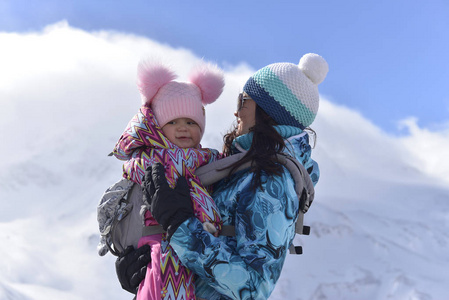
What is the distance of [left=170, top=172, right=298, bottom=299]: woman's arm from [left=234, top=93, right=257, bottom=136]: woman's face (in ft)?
1.92

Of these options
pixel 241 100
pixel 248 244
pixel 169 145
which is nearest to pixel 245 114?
pixel 241 100

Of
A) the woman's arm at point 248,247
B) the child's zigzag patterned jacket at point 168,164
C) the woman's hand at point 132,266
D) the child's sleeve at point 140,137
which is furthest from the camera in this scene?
the child's sleeve at point 140,137

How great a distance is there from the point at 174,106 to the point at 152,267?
1.07 m

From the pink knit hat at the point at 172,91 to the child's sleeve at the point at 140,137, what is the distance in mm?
134

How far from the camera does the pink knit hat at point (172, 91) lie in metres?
3.58

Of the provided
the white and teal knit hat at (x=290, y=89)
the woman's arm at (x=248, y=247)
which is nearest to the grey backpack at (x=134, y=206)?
the woman's arm at (x=248, y=247)

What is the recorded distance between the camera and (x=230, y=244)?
9.93ft

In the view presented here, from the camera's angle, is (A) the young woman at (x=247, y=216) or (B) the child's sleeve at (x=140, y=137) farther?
(B) the child's sleeve at (x=140, y=137)

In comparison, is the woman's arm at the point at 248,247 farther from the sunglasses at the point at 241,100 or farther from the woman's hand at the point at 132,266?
the sunglasses at the point at 241,100

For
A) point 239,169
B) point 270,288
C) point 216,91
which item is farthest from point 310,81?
point 270,288

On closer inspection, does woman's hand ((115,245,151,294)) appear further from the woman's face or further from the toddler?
the woman's face

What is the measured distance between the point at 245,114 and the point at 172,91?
0.50m

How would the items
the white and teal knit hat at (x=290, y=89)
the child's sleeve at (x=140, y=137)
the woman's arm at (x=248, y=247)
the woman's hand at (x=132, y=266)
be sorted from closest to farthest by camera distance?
1. the woman's arm at (x=248, y=247)
2. the woman's hand at (x=132, y=266)
3. the child's sleeve at (x=140, y=137)
4. the white and teal knit hat at (x=290, y=89)

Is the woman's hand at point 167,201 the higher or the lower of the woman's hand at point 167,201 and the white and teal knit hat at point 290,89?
the lower
